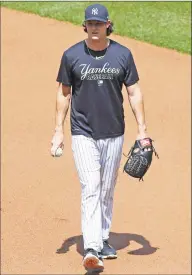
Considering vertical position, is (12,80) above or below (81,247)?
above

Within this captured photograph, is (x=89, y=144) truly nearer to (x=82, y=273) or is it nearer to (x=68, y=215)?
(x=82, y=273)

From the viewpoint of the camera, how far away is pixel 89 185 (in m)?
7.05

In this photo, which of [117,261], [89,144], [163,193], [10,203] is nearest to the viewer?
[89,144]

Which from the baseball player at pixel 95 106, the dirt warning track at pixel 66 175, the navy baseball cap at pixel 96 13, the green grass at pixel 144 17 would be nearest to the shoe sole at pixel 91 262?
the baseball player at pixel 95 106

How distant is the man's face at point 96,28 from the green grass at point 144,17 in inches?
322

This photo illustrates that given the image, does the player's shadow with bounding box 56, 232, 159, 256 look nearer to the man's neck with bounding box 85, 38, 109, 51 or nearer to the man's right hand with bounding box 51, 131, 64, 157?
the man's right hand with bounding box 51, 131, 64, 157

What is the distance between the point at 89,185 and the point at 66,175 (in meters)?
2.92

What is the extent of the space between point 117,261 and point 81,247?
44 centimetres

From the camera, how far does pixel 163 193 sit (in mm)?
9570

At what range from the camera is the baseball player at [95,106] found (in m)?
6.91

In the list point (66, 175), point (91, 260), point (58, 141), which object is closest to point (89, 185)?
point (58, 141)

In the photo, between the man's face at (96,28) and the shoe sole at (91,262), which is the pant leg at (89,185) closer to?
the shoe sole at (91,262)

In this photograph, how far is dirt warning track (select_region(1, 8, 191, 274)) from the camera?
7754mm

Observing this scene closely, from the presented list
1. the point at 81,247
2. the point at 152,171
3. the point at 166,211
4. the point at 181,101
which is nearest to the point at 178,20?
the point at 181,101
